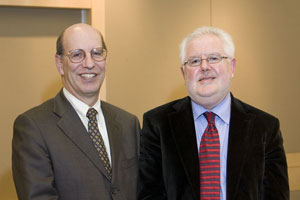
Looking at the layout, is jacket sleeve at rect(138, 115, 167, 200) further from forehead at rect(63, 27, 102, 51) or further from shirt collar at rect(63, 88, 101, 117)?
forehead at rect(63, 27, 102, 51)

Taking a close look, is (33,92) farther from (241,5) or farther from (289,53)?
(289,53)

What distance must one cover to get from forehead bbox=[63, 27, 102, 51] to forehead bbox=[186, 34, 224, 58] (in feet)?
1.81

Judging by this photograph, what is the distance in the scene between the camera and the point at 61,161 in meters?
2.05

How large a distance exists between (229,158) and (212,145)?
0.11 metres

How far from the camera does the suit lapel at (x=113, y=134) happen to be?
7.24 ft

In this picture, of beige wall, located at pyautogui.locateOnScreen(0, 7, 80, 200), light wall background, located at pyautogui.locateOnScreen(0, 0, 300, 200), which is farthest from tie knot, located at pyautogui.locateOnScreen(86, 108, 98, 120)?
beige wall, located at pyautogui.locateOnScreen(0, 7, 80, 200)

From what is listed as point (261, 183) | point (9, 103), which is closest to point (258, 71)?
point (261, 183)

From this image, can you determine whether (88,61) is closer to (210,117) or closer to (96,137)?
(96,137)

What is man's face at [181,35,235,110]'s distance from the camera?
6.73ft

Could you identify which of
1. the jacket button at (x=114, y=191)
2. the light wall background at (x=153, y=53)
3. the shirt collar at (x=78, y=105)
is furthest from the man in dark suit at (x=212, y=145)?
the light wall background at (x=153, y=53)

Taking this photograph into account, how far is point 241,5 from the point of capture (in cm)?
372

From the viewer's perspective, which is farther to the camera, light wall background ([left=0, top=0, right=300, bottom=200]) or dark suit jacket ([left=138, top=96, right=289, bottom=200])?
light wall background ([left=0, top=0, right=300, bottom=200])

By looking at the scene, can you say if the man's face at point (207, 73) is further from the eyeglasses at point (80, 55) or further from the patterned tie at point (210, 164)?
the eyeglasses at point (80, 55)

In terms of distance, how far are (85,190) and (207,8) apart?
2200 millimetres
